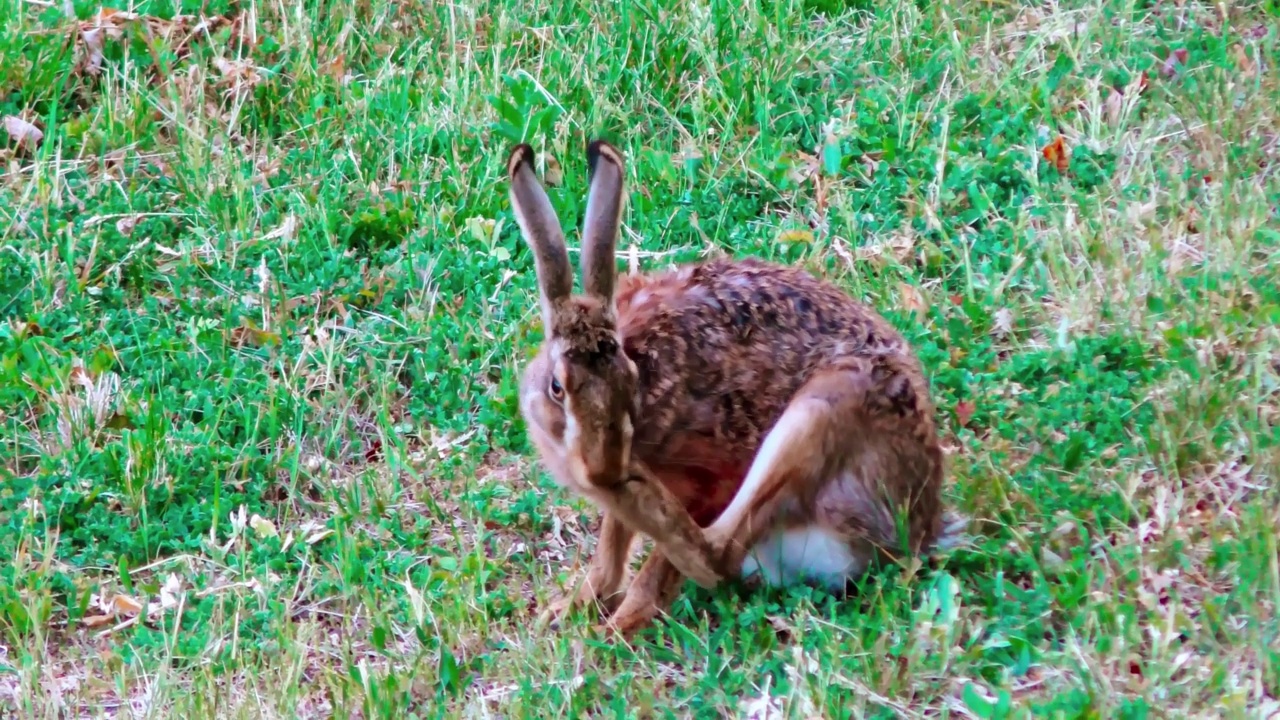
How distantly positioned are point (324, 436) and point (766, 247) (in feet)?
6.22

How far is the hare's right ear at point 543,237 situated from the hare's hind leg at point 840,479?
79cm

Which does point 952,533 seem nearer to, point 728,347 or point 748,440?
point 748,440

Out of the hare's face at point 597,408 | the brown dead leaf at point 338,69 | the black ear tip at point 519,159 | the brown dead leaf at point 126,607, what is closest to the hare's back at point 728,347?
the hare's face at point 597,408

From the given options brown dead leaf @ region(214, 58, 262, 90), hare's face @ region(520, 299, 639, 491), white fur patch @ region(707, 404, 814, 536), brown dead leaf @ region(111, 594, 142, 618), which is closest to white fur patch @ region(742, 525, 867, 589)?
white fur patch @ region(707, 404, 814, 536)

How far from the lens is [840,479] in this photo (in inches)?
180

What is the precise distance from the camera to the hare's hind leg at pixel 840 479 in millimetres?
4477

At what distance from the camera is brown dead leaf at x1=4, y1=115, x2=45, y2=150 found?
6.79 meters

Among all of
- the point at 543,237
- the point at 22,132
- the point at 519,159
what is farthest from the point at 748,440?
the point at 22,132

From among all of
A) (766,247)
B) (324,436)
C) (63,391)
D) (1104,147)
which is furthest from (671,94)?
(63,391)

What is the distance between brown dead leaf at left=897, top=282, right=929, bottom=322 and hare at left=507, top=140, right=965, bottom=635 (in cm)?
99

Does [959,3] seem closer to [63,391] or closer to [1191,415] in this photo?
[1191,415]

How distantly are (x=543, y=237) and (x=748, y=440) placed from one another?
911 mm

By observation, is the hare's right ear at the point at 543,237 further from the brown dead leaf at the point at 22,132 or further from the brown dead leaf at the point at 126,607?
the brown dead leaf at the point at 22,132

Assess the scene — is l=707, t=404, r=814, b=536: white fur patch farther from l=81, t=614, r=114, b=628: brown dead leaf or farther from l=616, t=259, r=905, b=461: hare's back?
l=81, t=614, r=114, b=628: brown dead leaf
